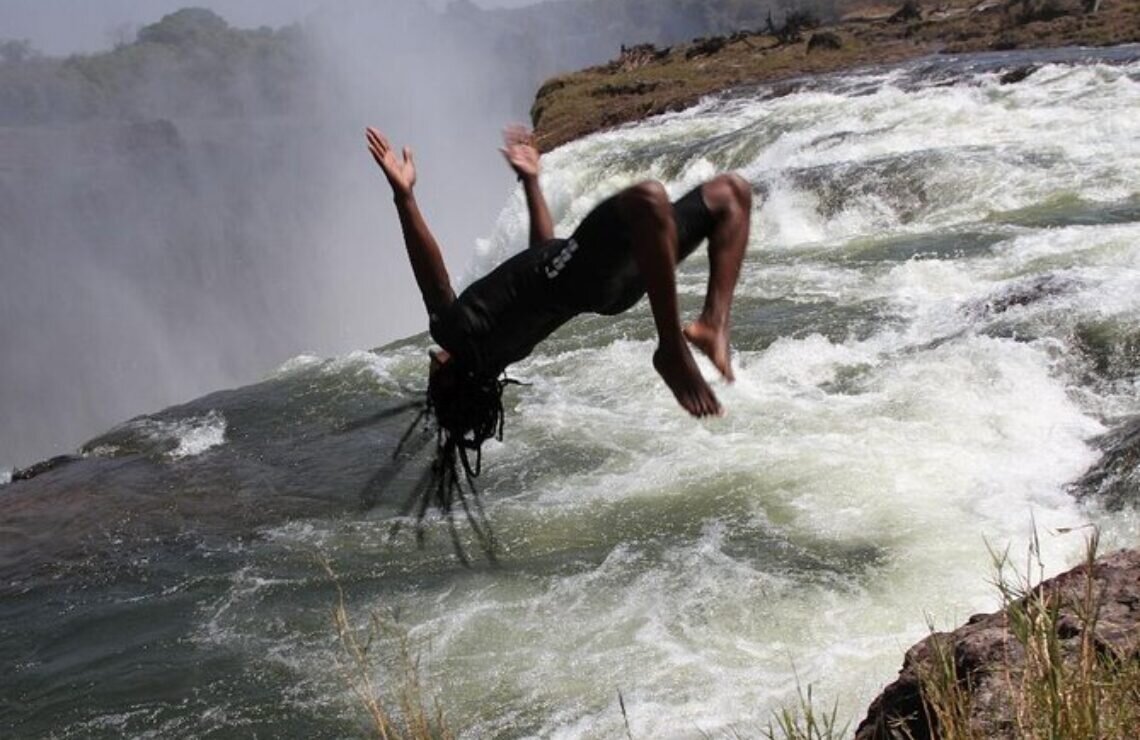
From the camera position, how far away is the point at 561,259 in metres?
3.85

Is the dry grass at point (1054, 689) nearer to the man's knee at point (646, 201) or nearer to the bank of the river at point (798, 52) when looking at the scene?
the man's knee at point (646, 201)

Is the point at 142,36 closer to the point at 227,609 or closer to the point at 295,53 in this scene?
the point at 295,53

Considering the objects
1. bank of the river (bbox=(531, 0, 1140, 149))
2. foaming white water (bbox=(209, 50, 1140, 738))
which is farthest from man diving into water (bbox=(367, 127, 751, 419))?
bank of the river (bbox=(531, 0, 1140, 149))

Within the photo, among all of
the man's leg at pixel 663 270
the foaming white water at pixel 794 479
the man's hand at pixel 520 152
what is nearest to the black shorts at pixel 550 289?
the man's leg at pixel 663 270

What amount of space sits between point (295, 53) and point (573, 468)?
536 ft

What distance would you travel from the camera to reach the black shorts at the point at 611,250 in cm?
365

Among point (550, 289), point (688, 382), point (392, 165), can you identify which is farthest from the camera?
point (392, 165)

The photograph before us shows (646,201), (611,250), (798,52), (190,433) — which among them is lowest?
(190,433)

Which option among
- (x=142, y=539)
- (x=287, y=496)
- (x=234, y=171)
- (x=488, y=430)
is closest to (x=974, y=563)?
(x=488, y=430)

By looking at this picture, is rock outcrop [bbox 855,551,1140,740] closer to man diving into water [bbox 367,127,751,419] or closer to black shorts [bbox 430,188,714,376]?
man diving into water [bbox 367,127,751,419]

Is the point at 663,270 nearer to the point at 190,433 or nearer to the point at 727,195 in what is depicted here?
the point at 727,195

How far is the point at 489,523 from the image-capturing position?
7449 mm

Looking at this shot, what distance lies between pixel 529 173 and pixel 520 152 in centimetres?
13

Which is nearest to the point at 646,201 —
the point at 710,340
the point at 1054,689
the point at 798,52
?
the point at 710,340
